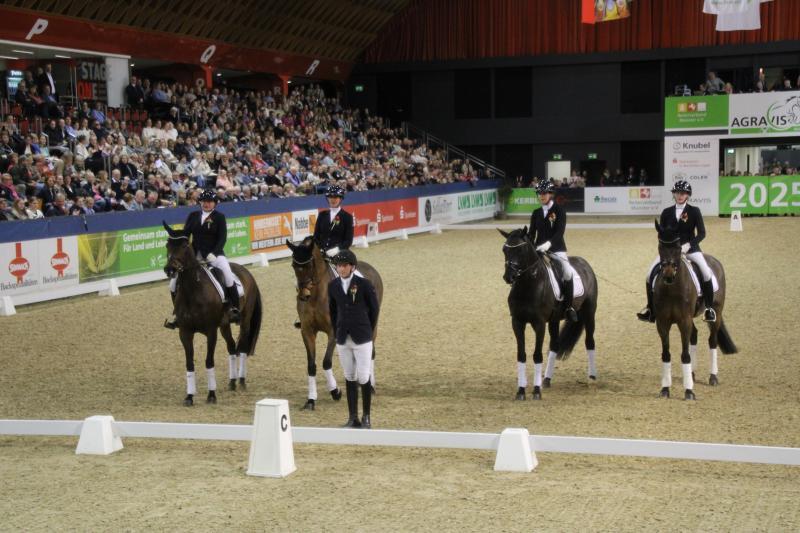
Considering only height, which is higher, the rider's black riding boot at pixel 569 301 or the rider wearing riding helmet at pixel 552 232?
the rider wearing riding helmet at pixel 552 232

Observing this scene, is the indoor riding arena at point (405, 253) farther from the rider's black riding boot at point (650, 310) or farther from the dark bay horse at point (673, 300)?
the rider's black riding boot at point (650, 310)

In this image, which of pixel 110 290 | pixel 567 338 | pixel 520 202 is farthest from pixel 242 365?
pixel 520 202

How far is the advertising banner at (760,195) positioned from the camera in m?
37.9

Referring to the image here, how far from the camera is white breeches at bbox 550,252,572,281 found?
11172mm

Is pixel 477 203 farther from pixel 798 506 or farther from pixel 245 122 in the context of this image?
pixel 798 506

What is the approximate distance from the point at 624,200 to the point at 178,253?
33.6 metres

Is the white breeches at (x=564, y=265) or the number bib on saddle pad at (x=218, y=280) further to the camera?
the white breeches at (x=564, y=265)

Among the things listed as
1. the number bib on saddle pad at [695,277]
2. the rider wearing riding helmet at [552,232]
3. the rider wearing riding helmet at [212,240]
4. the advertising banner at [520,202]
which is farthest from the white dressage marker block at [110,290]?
the advertising banner at [520,202]

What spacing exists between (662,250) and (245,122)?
80.8 feet

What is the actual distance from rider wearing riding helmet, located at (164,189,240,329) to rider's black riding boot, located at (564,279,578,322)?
386cm

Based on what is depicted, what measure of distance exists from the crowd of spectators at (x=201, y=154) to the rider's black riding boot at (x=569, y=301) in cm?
1214

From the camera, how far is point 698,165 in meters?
39.2

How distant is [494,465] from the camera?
801 centimetres

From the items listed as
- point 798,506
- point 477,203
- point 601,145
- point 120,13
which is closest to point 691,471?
point 798,506
